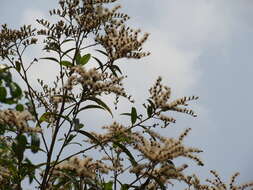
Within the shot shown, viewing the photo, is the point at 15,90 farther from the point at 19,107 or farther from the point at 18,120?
the point at 19,107

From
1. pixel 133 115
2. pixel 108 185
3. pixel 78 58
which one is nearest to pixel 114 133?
pixel 133 115

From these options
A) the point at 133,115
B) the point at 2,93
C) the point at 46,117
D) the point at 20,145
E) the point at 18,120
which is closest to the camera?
the point at 18,120

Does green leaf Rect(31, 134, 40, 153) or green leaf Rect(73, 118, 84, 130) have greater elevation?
green leaf Rect(73, 118, 84, 130)

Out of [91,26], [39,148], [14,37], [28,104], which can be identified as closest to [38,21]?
[14,37]

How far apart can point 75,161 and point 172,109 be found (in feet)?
4.40

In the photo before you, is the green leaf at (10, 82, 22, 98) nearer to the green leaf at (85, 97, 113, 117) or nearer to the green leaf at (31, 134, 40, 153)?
the green leaf at (31, 134, 40, 153)

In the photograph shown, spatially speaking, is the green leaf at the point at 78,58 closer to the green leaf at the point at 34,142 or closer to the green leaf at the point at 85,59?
the green leaf at the point at 85,59

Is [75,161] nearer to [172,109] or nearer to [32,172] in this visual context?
[32,172]

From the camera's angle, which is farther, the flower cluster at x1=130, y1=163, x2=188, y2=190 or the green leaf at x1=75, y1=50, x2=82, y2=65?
the green leaf at x1=75, y1=50, x2=82, y2=65

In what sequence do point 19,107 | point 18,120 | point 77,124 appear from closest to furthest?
point 18,120
point 19,107
point 77,124

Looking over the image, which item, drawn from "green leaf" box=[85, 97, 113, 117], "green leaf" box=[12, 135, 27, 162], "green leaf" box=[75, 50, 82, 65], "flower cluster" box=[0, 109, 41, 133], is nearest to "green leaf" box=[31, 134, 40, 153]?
"green leaf" box=[12, 135, 27, 162]

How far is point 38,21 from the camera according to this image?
5852 millimetres

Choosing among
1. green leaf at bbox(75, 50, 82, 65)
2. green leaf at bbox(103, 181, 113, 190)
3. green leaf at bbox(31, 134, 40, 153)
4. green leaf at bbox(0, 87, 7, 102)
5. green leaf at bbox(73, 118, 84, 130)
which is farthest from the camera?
green leaf at bbox(75, 50, 82, 65)

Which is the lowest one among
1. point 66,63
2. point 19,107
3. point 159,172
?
point 159,172
